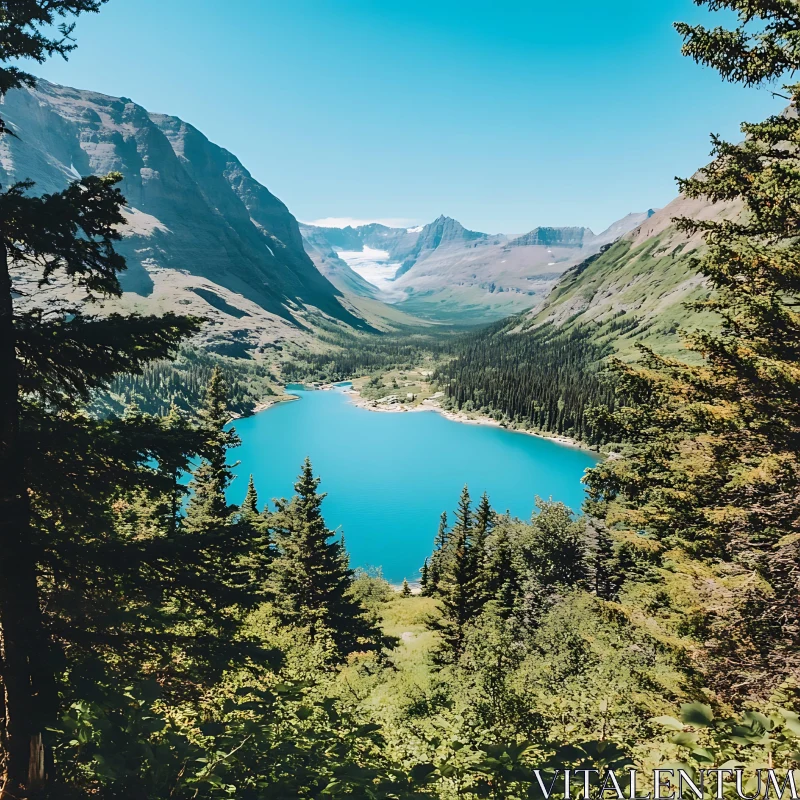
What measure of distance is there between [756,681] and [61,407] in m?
13.8

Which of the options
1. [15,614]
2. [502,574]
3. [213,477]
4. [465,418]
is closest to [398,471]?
[465,418]

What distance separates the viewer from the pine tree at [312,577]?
27.2 m

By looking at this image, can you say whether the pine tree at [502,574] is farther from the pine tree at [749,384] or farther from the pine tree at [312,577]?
the pine tree at [749,384]

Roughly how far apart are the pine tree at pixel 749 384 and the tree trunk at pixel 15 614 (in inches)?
453

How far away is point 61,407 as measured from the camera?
7.44 metres

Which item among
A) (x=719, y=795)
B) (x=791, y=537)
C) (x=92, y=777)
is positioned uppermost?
(x=791, y=537)

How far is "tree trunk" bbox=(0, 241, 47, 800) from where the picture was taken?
19.3 ft

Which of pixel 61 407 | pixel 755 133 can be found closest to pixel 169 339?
pixel 61 407

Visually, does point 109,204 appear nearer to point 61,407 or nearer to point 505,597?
point 61,407

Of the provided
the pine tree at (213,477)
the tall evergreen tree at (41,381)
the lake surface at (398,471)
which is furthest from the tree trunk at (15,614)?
the lake surface at (398,471)

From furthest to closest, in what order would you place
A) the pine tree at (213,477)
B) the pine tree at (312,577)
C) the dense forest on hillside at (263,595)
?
the pine tree at (213,477), the pine tree at (312,577), the dense forest on hillside at (263,595)

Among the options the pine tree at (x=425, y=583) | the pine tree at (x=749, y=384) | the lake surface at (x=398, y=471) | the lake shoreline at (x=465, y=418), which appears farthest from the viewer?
the lake shoreline at (x=465, y=418)

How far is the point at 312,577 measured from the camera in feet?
90.6

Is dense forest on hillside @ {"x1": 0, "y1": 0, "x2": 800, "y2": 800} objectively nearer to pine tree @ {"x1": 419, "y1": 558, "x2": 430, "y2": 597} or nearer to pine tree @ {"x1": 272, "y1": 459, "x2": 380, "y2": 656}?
pine tree @ {"x1": 272, "y1": 459, "x2": 380, "y2": 656}
